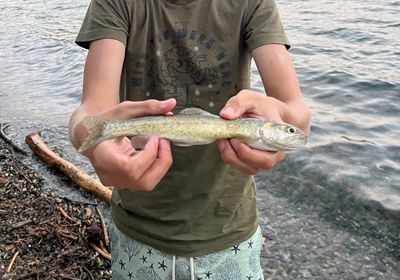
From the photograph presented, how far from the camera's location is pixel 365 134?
8.34 metres

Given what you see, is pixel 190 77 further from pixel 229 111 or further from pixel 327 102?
pixel 327 102

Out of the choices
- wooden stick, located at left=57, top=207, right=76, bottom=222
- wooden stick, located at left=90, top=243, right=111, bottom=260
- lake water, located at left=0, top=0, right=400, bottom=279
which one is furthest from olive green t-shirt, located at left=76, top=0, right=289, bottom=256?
lake water, located at left=0, top=0, right=400, bottom=279

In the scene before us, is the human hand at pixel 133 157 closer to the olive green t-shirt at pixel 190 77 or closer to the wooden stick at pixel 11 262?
the olive green t-shirt at pixel 190 77

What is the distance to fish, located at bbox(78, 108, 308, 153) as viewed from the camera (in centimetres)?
217

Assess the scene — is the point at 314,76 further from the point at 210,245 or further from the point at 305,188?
the point at 210,245

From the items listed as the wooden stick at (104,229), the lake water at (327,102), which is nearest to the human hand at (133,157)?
the wooden stick at (104,229)

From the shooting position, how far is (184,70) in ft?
8.53

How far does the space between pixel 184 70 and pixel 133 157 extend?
75 centimetres

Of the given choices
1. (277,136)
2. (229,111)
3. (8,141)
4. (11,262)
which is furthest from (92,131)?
(8,141)

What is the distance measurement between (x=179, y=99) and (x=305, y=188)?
4.74 meters

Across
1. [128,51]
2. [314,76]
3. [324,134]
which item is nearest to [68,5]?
[314,76]

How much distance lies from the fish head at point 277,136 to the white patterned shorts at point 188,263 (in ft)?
2.24

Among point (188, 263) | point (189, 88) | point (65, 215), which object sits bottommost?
point (65, 215)

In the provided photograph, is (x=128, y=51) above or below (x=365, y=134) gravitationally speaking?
above
